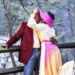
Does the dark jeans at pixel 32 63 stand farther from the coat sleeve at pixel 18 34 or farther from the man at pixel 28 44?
the coat sleeve at pixel 18 34

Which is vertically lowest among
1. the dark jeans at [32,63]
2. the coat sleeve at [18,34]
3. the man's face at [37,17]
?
the dark jeans at [32,63]

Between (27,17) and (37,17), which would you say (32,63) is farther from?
(27,17)

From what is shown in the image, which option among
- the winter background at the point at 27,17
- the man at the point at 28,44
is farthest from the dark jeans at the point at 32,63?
the winter background at the point at 27,17

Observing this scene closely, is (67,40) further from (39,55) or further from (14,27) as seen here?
(39,55)

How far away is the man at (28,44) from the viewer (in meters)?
4.15

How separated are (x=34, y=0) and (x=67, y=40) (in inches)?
36.7

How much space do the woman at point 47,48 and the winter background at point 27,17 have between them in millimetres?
1712

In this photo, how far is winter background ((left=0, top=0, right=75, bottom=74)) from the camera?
19.9ft

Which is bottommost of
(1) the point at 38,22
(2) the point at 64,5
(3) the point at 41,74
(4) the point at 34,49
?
(3) the point at 41,74

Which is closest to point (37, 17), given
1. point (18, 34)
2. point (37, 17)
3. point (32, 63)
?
point (37, 17)

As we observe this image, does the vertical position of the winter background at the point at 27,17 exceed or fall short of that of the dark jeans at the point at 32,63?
it exceeds it

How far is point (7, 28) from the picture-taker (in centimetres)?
625

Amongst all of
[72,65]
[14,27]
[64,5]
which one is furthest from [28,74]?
[64,5]

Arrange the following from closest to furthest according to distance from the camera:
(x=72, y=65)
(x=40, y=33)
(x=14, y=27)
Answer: (x=72, y=65)
(x=40, y=33)
(x=14, y=27)
